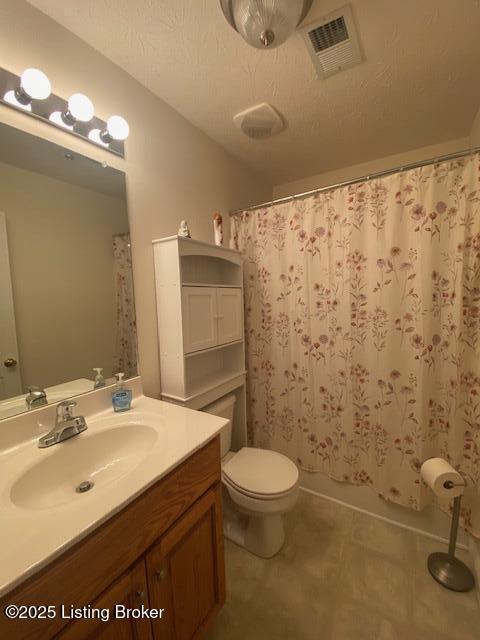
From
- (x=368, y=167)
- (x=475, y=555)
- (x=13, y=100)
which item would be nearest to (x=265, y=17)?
(x=13, y=100)

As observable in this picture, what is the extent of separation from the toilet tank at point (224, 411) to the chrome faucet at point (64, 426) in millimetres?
695

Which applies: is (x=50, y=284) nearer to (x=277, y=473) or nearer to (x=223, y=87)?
(x=223, y=87)

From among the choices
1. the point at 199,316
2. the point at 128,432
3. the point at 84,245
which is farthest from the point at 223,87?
the point at 128,432

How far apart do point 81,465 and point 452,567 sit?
1.71m

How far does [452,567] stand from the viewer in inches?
49.9

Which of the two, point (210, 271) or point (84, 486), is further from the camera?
point (210, 271)

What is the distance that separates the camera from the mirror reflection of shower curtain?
4.06 ft

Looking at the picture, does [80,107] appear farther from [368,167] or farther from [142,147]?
[368,167]

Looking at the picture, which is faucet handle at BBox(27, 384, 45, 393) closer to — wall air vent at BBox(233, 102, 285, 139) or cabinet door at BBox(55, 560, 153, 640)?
cabinet door at BBox(55, 560, 153, 640)

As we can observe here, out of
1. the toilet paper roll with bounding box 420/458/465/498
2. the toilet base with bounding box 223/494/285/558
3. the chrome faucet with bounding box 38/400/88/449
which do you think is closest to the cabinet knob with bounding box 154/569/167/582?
the chrome faucet with bounding box 38/400/88/449

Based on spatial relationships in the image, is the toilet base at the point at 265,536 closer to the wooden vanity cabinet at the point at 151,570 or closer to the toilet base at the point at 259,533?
the toilet base at the point at 259,533

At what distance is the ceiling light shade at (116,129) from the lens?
114 cm

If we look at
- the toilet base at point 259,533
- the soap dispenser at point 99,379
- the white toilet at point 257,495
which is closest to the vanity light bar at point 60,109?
the soap dispenser at point 99,379

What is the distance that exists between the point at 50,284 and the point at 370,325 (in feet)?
5.04
